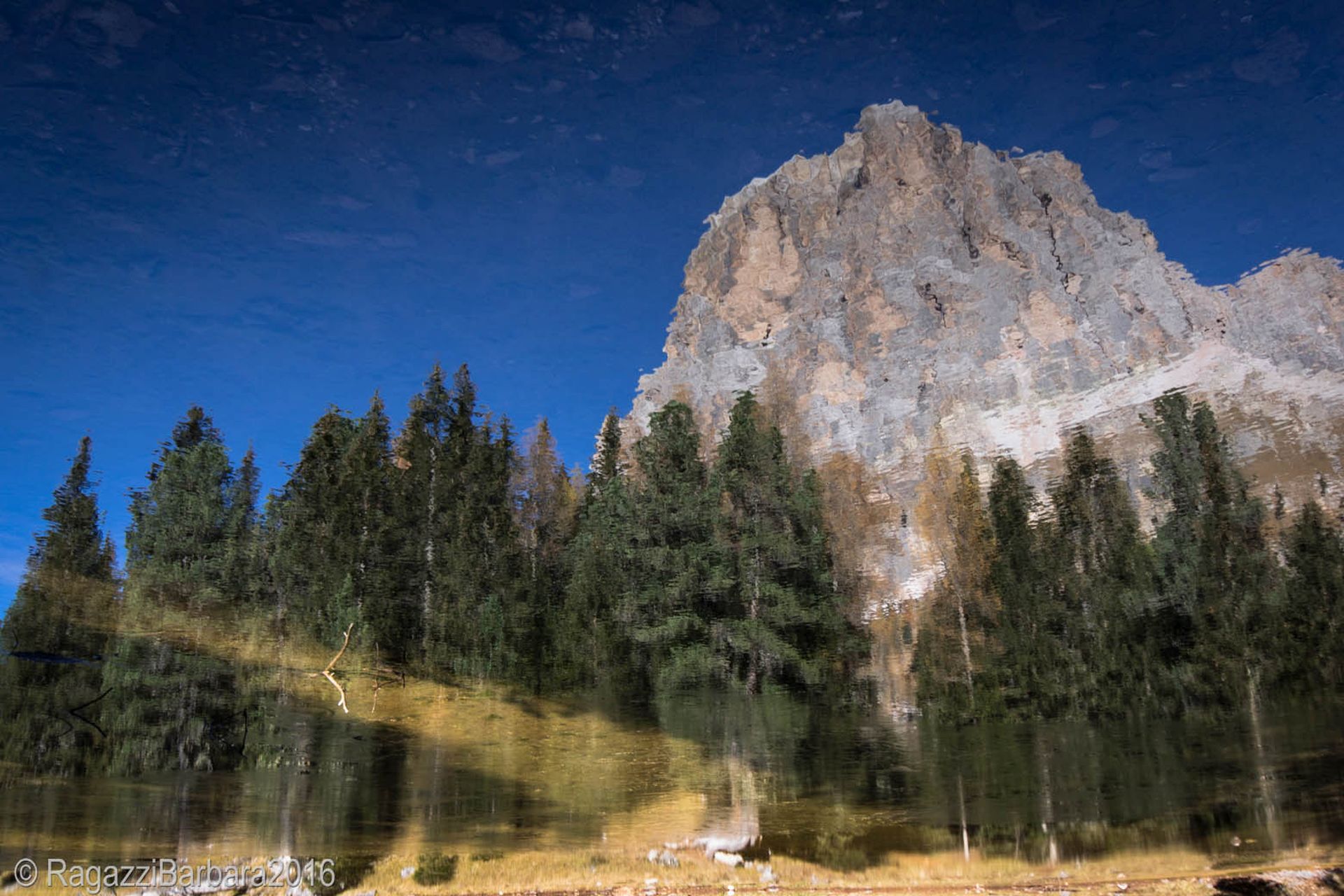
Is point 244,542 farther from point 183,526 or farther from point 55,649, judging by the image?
point 55,649

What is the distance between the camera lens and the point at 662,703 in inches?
282

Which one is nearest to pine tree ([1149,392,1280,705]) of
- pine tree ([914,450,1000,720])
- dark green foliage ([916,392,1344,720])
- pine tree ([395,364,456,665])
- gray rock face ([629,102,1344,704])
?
dark green foliage ([916,392,1344,720])

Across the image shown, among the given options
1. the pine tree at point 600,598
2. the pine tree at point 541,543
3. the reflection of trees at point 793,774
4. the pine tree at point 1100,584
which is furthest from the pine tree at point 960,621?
the pine tree at point 541,543

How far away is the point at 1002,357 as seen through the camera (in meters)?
7.70

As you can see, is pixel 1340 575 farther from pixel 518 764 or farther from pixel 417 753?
pixel 417 753

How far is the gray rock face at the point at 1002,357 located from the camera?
6367 millimetres

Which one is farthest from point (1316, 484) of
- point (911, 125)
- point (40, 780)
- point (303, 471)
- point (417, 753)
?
point (911, 125)

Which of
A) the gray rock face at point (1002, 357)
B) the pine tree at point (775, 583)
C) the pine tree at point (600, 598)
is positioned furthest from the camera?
the pine tree at point (600, 598)

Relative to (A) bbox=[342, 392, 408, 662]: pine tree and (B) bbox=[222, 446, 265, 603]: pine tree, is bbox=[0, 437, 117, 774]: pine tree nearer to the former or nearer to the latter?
(B) bbox=[222, 446, 265, 603]: pine tree

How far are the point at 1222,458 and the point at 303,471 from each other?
995cm

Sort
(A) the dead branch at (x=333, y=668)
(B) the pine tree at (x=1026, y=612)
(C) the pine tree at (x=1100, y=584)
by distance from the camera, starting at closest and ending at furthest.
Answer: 1. (C) the pine tree at (x=1100, y=584)
2. (B) the pine tree at (x=1026, y=612)
3. (A) the dead branch at (x=333, y=668)

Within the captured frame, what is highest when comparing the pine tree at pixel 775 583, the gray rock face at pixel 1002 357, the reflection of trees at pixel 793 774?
Result: the gray rock face at pixel 1002 357

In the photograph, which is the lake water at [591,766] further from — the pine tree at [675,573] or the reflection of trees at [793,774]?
the pine tree at [675,573]

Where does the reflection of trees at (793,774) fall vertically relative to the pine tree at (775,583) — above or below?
below
